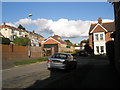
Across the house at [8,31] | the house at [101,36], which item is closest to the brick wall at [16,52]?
the house at [101,36]

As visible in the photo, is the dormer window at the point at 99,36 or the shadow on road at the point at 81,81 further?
the dormer window at the point at 99,36

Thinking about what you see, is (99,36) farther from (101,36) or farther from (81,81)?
(81,81)

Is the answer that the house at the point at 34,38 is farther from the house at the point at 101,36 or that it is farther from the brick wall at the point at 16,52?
the brick wall at the point at 16,52

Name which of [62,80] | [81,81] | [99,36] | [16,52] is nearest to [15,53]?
[16,52]

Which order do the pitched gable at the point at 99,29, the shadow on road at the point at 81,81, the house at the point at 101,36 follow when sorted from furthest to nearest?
the pitched gable at the point at 99,29 < the house at the point at 101,36 < the shadow on road at the point at 81,81

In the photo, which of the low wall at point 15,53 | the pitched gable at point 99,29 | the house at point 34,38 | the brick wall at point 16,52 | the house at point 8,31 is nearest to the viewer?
the low wall at point 15,53

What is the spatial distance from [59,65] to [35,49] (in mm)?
18715

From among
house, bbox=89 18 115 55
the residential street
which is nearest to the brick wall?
the residential street

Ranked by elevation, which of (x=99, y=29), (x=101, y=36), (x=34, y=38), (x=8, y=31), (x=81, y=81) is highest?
(x=8, y=31)

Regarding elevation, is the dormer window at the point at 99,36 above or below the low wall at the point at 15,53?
above

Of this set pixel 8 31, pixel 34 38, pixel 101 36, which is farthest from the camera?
pixel 34 38

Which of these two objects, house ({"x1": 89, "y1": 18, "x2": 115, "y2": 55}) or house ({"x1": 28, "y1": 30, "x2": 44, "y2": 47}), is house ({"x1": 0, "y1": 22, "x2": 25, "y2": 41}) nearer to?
house ({"x1": 28, "y1": 30, "x2": 44, "y2": 47})

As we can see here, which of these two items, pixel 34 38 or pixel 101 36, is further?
pixel 34 38

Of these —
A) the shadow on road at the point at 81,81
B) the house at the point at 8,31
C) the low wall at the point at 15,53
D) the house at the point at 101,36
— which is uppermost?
the house at the point at 8,31
